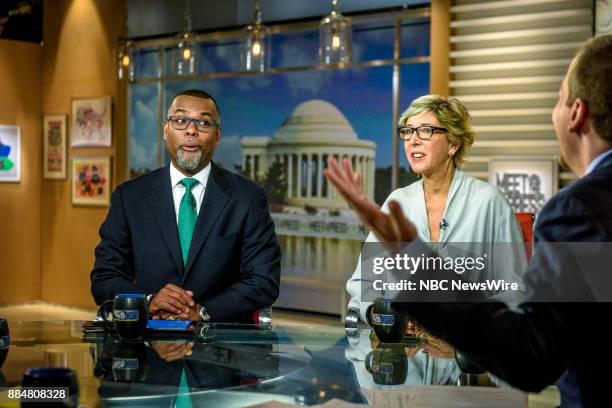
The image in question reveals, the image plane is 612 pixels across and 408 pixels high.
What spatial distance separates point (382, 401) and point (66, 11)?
8.76m

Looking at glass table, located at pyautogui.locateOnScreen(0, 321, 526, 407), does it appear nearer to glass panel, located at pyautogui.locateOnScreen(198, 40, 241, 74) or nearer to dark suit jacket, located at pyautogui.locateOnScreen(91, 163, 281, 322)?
dark suit jacket, located at pyautogui.locateOnScreen(91, 163, 281, 322)

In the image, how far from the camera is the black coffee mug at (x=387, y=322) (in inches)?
94.7

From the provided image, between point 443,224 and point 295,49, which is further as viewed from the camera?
point 295,49

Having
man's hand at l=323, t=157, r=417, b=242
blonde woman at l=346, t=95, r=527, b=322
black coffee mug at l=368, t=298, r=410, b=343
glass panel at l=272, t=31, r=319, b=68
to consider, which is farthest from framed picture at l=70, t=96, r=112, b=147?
man's hand at l=323, t=157, r=417, b=242

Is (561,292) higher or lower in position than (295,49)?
lower

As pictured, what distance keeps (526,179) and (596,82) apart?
15.8 ft

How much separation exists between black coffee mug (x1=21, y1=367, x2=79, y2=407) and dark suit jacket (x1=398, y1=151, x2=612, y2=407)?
61 cm

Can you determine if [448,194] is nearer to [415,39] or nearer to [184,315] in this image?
[184,315]

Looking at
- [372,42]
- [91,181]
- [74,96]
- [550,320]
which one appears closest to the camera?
[550,320]

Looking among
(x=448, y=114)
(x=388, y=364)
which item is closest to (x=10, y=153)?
(x=448, y=114)

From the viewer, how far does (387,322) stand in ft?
7.92

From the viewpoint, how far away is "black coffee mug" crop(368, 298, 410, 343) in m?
2.40

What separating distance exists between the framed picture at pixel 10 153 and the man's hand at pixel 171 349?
7.77 m

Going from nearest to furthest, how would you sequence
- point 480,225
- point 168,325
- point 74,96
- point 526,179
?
1. point 168,325
2. point 480,225
3. point 526,179
4. point 74,96
